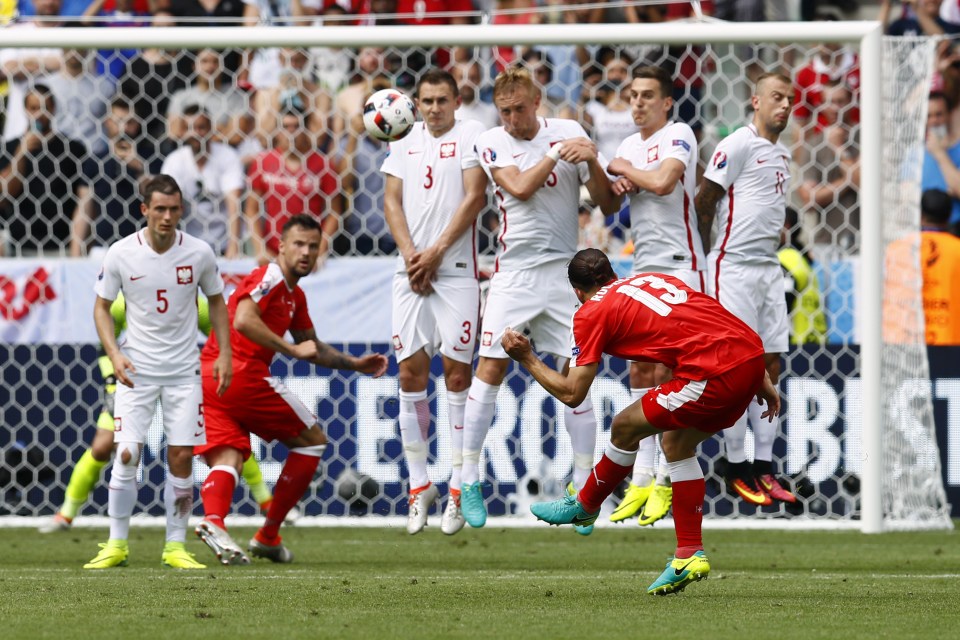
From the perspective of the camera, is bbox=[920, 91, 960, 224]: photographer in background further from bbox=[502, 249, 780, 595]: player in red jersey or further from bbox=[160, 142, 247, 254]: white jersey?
bbox=[502, 249, 780, 595]: player in red jersey

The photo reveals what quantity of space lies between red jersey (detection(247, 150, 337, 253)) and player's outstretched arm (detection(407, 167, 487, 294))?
3.22m

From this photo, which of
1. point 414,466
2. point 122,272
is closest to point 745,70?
point 414,466

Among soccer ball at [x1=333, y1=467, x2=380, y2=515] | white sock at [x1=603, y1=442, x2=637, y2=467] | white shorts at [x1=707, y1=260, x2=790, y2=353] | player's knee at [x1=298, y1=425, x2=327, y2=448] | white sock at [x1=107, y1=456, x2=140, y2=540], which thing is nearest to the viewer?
white sock at [x1=603, y1=442, x2=637, y2=467]

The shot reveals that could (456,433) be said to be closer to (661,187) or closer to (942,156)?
(661,187)

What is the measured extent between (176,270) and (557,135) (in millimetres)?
2433

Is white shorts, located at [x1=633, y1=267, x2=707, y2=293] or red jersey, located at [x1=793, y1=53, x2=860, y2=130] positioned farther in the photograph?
red jersey, located at [x1=793, y1=53, x2=860, y2=130]

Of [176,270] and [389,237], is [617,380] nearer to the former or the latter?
[389,237]

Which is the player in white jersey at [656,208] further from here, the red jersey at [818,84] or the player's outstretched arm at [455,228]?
the red jersey at [818,84]

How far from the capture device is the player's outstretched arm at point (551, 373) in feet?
22.8

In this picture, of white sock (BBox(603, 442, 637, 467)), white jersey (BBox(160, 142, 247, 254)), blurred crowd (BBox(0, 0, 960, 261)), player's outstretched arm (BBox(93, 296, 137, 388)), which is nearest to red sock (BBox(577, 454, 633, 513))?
white sock (BBox(603, 442, 637, 467))

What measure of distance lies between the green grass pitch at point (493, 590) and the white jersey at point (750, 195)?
1923mm

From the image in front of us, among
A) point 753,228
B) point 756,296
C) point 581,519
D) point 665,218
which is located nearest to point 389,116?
point 665,218

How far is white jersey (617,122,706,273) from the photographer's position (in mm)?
9211

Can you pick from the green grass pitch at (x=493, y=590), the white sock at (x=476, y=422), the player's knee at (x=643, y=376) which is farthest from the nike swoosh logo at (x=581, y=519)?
the player's knee at (x=643, y=376)
